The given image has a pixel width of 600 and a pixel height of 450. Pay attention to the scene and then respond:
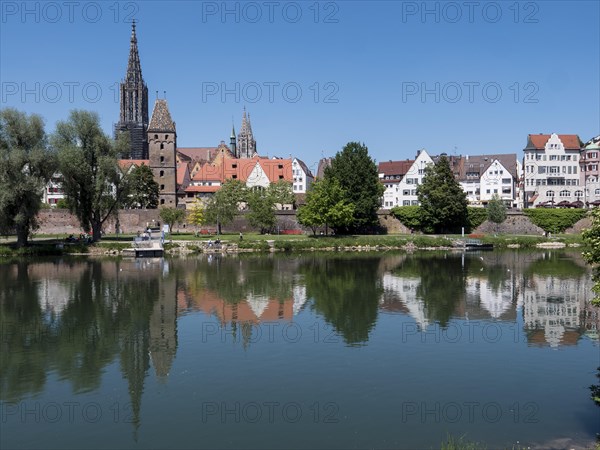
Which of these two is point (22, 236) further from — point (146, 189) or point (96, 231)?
point (146, 189)

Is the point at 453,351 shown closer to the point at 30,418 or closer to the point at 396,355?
the point at 396,355

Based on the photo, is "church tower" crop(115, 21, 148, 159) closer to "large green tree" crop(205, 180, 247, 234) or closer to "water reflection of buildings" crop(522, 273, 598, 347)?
"large green tree" crop(205, 180, 247, 234)

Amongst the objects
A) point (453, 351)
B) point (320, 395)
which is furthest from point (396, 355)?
point (320, 395)

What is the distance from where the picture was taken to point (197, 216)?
85.6 metres

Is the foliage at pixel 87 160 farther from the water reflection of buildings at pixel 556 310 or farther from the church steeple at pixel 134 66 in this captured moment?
the church steeple at pixel 134 66

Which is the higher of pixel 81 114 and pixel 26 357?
pixel 81 114

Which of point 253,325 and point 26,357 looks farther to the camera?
point 253,325

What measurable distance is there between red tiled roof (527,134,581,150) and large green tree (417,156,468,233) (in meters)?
24.4

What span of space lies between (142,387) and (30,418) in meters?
3.53

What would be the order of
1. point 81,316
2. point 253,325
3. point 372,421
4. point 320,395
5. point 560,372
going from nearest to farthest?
point 372,421 → point 320,395 → point 560,372 → point 253,325 → point 81,316

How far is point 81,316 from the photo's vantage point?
30.9 m

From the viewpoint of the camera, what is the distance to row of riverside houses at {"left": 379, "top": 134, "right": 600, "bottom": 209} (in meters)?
98.8

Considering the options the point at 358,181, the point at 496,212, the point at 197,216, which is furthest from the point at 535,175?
the point at 197,216

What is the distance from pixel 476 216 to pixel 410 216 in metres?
10.1
